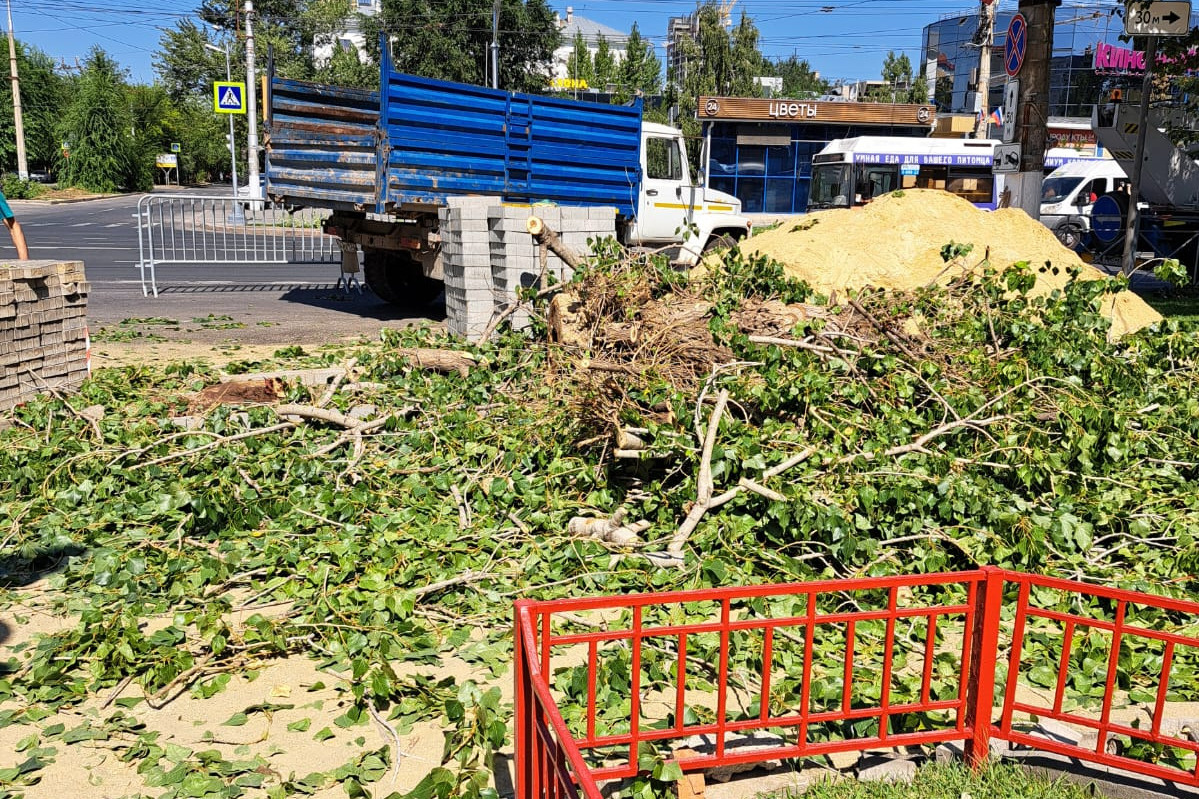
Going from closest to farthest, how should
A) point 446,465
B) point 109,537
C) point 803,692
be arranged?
point 803,692, point 109,537, point 446,465

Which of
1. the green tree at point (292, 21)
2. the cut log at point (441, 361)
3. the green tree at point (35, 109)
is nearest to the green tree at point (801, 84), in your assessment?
the green tree at point (292, 21)

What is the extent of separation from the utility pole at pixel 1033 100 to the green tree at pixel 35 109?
62.3 metres

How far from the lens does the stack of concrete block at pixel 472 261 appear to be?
1107 centimetres

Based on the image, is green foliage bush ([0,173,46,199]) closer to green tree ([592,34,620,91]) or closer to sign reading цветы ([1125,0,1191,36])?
green tree ([592,34,620,91])

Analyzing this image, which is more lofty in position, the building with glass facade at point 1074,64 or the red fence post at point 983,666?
the building with glass facade at point 1074,64

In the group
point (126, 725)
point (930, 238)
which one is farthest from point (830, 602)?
point (930, 238)

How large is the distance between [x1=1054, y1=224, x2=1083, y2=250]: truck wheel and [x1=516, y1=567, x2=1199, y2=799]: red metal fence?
19.1 meters

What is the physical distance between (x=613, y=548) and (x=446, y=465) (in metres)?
1.60

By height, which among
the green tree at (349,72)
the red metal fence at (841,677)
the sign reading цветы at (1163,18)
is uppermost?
the green tree at (349,72)

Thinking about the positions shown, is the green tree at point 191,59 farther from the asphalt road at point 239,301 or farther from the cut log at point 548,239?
the cut log at point 548,239

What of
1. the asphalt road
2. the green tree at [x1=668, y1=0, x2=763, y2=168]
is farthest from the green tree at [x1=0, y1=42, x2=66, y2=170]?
the asphalt road

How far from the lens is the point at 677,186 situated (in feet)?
52.2

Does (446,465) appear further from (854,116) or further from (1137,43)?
(854,116)

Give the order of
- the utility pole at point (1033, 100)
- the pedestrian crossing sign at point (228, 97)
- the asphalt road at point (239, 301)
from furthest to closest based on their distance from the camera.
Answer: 1. the pedestrian crossing sign at point (228, 97)
2. the asphalt road at point (239, 301)
3. the utility pole at point (1033, 100)
